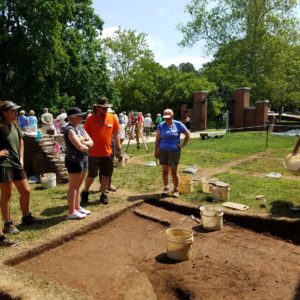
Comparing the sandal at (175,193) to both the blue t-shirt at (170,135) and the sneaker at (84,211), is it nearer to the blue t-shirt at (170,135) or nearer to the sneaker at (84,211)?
the blue t-shirt at (170,135)

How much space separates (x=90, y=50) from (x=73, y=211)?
24.2m

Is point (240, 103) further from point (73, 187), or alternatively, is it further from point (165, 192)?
point (73, 187)

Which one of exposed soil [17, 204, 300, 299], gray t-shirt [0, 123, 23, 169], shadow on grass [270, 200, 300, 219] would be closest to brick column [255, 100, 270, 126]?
shadow on grass [270, 200, 300, 219]

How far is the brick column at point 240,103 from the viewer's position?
86.0 feet

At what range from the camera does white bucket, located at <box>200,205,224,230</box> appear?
6117mm

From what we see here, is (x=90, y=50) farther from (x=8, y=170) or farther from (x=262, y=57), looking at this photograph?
(x=8, y=170)

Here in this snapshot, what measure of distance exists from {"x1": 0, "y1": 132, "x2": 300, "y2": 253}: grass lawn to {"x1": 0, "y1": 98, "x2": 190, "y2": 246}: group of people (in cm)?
30

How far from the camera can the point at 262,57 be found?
108 ft

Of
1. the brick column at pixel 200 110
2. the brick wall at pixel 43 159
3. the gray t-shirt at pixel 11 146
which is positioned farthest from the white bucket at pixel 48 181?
the brick column at pixel 200 110

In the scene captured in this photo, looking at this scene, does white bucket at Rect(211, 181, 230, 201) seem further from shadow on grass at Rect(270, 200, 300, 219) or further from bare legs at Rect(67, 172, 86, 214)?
bare legs at Rect(67, 172, 86, 214)

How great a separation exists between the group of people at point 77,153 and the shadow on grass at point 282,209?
1883 millimetres

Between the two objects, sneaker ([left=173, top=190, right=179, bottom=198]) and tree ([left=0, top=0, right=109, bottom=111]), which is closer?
sneaker ([left=173, top=190, right=179, bottom=198])

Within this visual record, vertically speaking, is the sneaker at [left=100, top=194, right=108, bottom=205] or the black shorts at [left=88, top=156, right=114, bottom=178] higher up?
the black shorts at [left=88, top=156, right=114, bottom=178]

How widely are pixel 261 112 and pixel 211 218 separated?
20720mm
